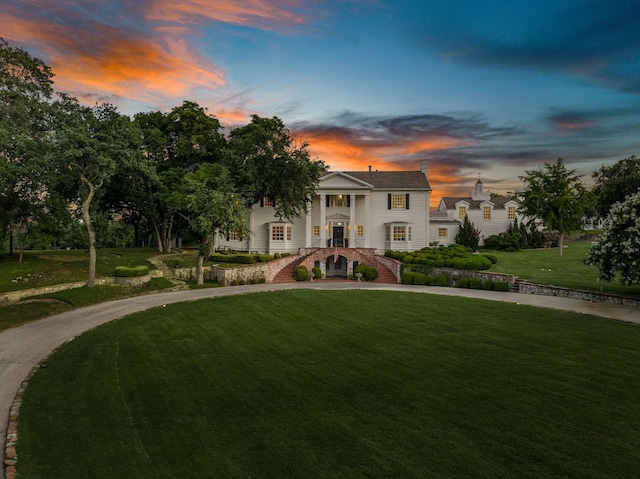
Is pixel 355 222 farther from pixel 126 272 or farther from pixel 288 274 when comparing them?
pixel 126 272

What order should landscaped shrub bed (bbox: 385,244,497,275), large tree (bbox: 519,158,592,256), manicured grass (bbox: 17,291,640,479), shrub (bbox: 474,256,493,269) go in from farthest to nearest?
large tree (bbox: 519,158,592,256)
landscaped shrub bed (bbox: 385,244,497,275)
shrub (bbox: 474,256,493,269)
manicured grass (bbox: 17,291,640,479)

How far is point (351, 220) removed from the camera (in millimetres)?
39031

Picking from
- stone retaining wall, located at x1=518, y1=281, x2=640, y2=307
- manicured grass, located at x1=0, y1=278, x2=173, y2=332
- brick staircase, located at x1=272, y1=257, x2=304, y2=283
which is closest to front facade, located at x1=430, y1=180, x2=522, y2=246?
brick staircase, located at x1=272, y1=257, x2=304, y2=283

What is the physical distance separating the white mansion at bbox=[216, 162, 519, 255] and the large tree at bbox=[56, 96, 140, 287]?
55.6 ft

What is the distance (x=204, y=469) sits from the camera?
6016 mm

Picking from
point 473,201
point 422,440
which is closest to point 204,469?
point 422,440

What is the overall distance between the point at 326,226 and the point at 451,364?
29.4 metres

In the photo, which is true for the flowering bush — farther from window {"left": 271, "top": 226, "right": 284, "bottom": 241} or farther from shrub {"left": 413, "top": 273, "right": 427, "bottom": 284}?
window {"left": 271, "top": 226, "right": 284, "bottom": 241}

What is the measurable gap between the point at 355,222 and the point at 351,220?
1064 mm

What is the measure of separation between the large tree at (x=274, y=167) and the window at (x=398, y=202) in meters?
8.86

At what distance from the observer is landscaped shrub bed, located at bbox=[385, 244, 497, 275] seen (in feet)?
95.3

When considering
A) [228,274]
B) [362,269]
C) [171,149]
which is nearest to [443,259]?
[362,269]

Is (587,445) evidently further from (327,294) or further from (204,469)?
(327,294)

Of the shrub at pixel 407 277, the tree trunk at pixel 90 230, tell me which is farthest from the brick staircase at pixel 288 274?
the tree trunk at pixel 90 230
